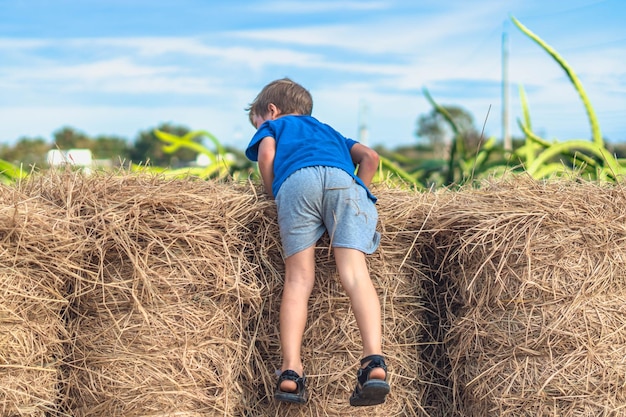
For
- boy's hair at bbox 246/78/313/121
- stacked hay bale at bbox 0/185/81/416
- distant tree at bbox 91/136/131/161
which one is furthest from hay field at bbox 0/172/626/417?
distant tree at bbox 91/136/131/161

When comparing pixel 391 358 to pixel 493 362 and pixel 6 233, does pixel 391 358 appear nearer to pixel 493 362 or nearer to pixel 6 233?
pixel 493 362

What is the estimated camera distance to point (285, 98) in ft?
9.14

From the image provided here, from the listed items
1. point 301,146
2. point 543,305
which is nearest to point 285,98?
point 301,146

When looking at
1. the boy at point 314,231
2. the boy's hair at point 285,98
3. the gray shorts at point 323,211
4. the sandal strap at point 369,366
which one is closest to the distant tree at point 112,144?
the boy's hair at point 285,98

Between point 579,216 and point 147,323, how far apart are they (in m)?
1.52

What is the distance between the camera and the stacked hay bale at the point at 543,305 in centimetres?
A: 228

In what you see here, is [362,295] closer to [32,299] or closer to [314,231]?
[314,231]

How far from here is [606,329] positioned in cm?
230

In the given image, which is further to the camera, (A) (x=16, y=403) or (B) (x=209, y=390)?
(B) (x=209, y=390)

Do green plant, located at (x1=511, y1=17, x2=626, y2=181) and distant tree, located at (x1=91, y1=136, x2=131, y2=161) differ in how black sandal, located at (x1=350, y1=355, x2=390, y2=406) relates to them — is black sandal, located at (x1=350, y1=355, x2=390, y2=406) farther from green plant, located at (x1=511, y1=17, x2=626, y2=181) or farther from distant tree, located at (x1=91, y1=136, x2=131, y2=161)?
distant tree, located at (x1=91, y1=136, x2=131, y2=161)

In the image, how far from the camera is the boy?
227 cm

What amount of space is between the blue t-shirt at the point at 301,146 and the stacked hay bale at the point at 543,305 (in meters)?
0.48

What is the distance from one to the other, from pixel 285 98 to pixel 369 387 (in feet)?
4.04

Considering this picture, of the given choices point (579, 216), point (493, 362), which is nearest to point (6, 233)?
point (493, 362)
